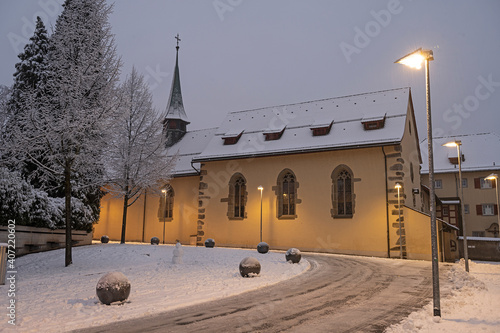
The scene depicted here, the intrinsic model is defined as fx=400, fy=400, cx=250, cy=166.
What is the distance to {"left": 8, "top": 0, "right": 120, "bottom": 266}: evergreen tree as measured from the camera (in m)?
14.9

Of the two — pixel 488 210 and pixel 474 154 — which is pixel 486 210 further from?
pixel 474 154

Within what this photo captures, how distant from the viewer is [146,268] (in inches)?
599

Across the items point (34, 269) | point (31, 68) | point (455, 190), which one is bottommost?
point (34, 269)

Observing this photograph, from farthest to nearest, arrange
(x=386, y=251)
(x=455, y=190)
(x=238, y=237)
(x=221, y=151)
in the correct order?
1. (x=455, y=190)
2. (x=221, y=151)
3. (x=238, y=237)
4. (x=386, y=251)

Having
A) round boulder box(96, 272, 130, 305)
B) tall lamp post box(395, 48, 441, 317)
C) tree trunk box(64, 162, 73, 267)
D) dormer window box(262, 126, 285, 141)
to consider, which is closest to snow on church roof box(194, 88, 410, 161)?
dormer window box(262, 126, 285, 141)

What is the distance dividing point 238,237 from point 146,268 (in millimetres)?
13113

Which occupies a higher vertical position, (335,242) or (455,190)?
(455,190)

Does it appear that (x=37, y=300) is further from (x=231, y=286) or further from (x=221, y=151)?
(x=221, y=151)

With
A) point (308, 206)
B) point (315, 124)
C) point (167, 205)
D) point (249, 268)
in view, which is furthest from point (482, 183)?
point (249, 268)

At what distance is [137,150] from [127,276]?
13579 mm

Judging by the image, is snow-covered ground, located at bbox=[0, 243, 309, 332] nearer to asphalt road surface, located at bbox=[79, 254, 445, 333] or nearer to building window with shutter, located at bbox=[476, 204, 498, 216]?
asphalt road surface, located at bbox=[79, 254, 445, 333]

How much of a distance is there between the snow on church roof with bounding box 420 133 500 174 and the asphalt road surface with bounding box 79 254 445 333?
35.1 m

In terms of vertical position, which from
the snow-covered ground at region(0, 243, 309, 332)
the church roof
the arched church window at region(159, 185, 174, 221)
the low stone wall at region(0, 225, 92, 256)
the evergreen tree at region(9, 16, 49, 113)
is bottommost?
the snow-covered ground at region(0, 243, 309, 332)

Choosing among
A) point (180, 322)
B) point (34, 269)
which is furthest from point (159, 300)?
point (34, 269)
